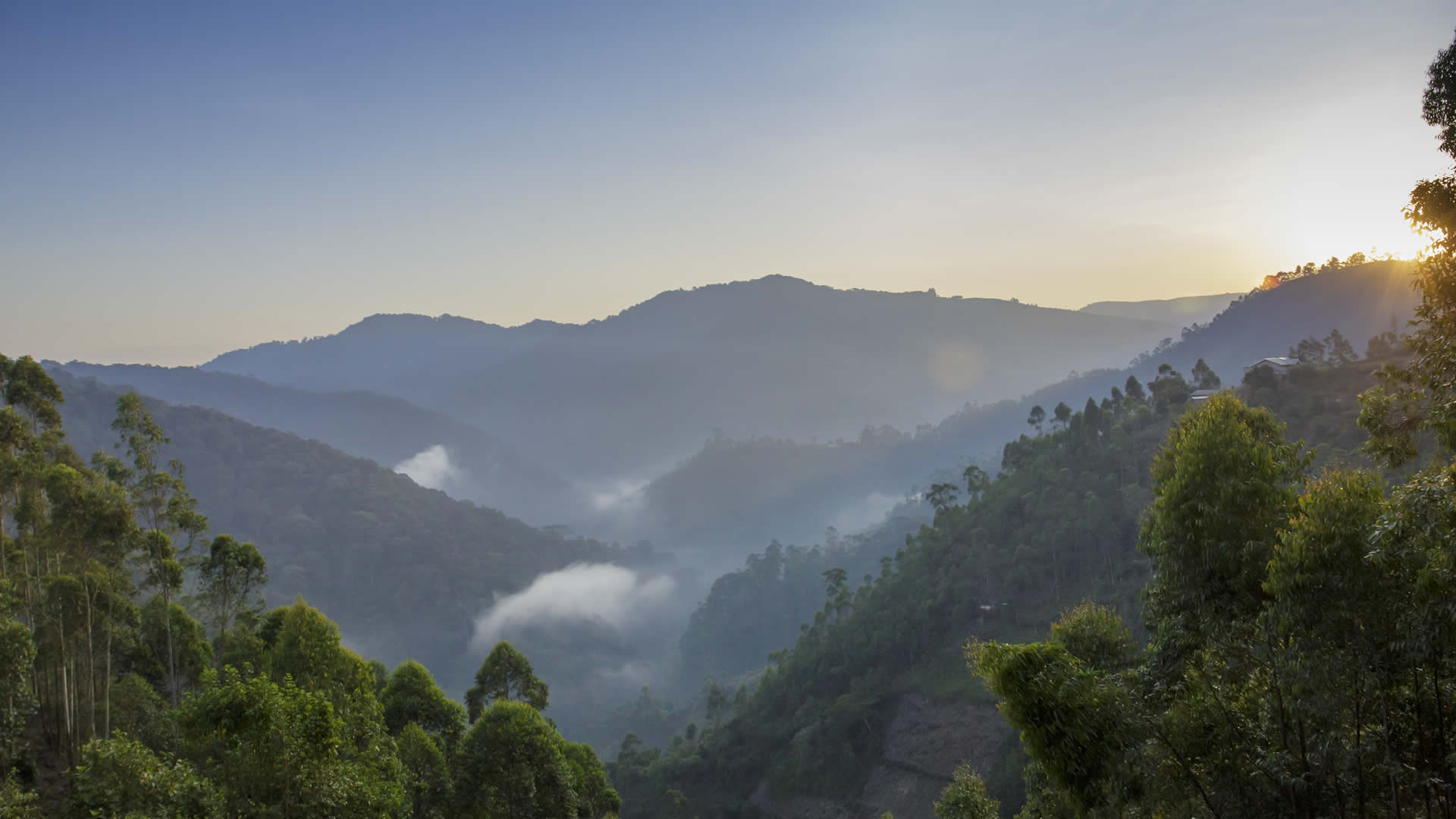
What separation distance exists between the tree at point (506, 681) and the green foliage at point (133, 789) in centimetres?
1923

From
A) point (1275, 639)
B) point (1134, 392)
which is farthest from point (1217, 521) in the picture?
point (1134, 392)

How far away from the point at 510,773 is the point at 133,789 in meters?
14.1

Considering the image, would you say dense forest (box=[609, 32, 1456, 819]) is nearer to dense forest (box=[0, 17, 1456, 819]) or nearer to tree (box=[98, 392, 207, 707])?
dense forest (box=[0, 17, 1456, 819])

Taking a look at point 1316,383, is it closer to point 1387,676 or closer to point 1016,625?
point 1016,625

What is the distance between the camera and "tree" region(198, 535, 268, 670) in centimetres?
2848

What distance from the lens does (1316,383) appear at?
65.2 meters

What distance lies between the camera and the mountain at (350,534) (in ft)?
526

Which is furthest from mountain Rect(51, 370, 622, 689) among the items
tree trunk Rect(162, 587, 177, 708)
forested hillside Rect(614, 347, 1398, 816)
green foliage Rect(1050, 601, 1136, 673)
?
green foliage Rect(1050, 601, 1136, 673)

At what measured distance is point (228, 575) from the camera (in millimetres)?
28875

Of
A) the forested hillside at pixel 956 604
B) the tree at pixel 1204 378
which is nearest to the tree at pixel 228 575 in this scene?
the forested hillside at pixel 956 604

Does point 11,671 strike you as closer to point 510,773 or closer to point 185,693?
point 185,693

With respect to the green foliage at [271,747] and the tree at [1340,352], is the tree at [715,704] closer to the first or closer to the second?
the tree at [1340,352]

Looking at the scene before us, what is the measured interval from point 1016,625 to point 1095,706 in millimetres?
61842

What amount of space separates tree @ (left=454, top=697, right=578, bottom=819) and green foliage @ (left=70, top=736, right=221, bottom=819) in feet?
43.6
